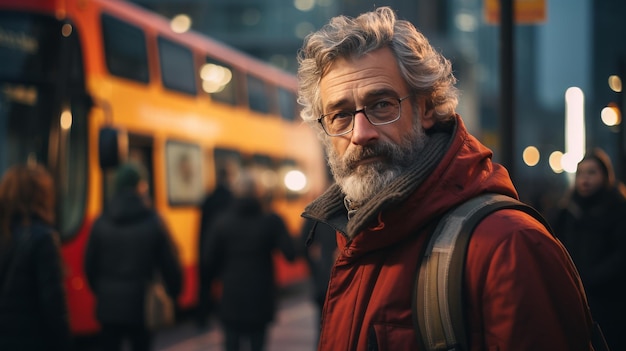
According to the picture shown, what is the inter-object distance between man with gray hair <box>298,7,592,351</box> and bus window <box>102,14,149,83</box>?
26.2ft

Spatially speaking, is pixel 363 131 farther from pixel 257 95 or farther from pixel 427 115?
pixel 257 95

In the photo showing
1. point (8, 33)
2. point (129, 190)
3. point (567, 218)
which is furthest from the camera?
point (8, 33)

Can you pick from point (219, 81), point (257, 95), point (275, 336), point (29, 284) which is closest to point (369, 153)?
point (29, 284)

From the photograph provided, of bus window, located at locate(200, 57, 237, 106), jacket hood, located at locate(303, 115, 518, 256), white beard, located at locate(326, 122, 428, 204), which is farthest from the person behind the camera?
bus window, located at locate(200, 57, 237, 106)

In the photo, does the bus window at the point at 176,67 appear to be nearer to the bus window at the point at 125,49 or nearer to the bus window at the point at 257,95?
the bus window at the point at 125,49

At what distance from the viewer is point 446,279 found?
1.96 meters

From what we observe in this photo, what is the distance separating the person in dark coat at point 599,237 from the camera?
5.43 meters

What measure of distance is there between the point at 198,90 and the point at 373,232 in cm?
1119

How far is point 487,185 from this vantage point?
212 centimetres

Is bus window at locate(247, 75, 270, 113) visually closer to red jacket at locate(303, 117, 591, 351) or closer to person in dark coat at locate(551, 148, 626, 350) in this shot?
person in dark coat at locate(551, 148, 626, 350)

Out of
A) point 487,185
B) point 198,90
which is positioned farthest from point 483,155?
point 198,90

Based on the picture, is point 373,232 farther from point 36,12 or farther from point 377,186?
point 36,12

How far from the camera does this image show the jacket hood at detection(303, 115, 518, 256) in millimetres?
2094

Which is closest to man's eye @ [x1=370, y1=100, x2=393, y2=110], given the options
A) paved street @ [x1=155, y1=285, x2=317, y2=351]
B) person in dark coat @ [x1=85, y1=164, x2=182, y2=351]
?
person in dark coat @ [x1=85, y1=164, x2=182, y2=351]
